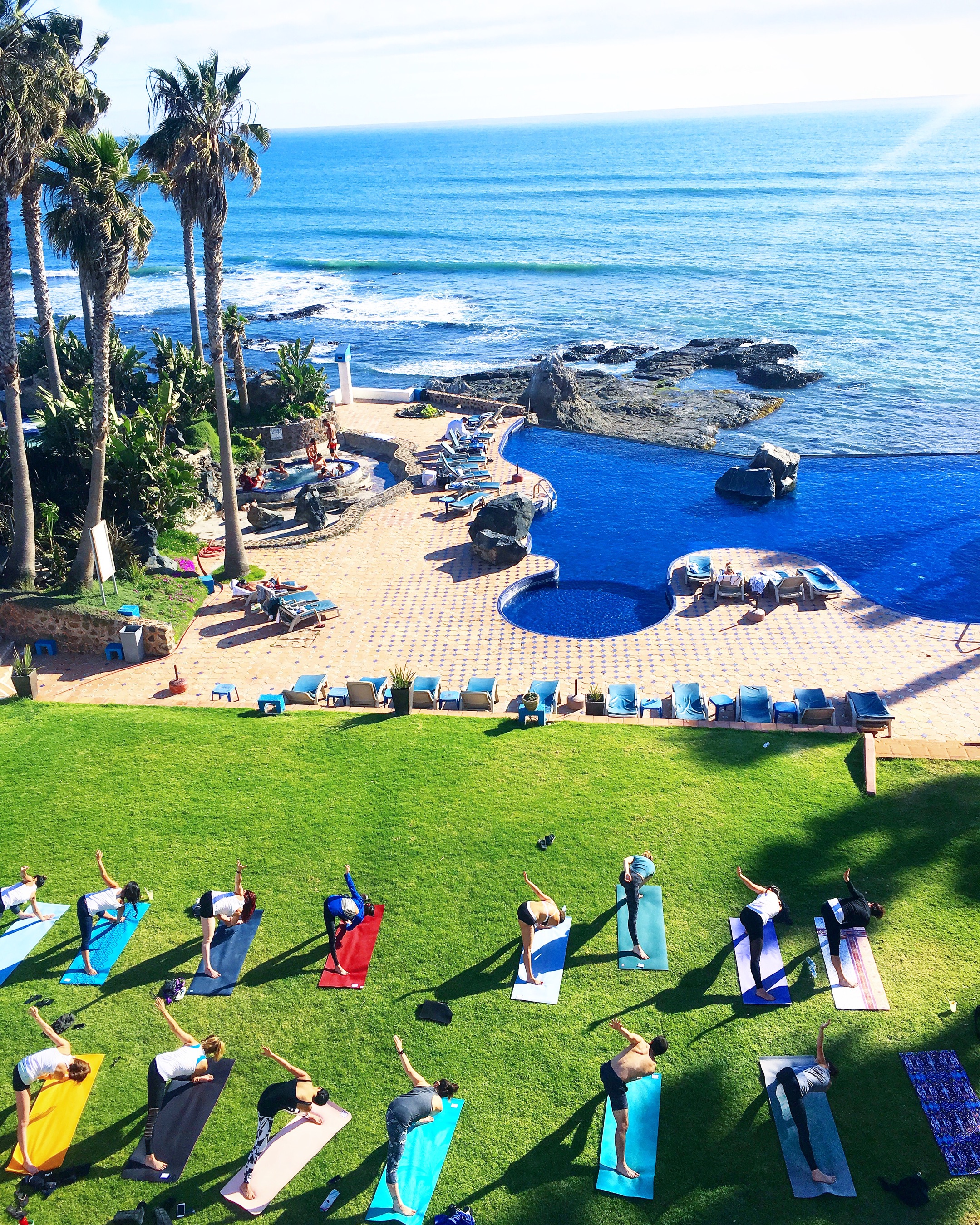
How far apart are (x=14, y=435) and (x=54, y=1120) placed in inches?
677

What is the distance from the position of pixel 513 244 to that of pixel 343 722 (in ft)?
340

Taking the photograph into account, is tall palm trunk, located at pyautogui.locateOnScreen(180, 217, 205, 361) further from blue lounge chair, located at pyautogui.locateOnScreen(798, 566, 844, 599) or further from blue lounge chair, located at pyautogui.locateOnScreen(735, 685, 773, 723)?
blue lounge chair, located at pyautogui.locateOnScreen(735, 685, 773, 723)

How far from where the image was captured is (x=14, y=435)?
22.8m

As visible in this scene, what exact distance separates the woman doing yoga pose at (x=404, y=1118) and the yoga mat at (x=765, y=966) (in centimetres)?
443

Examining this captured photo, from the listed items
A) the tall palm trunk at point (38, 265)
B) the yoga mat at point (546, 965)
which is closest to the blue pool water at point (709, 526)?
the yoga mat at point (546, 965)

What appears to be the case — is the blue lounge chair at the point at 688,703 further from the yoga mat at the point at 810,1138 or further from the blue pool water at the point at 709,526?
the yoga mat at the point at 810,1138

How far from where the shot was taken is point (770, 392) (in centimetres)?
5162

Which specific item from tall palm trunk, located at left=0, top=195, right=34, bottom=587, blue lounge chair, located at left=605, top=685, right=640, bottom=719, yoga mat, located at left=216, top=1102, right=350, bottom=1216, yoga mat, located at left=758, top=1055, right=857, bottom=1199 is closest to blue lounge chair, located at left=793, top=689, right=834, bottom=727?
blue lounge chair, located at left=605, top=685, right=640, bottom=719

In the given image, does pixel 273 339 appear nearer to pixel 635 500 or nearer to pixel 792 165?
pixel 635 500

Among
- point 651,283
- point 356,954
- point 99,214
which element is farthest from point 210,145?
point 651,283

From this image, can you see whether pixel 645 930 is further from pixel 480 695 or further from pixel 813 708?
pixel 813 708

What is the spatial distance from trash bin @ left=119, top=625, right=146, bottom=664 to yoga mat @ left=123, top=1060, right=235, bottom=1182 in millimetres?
13063

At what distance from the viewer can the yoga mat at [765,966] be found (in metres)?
12.0

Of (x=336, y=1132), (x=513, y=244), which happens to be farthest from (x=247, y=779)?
(x=513, y=244)
